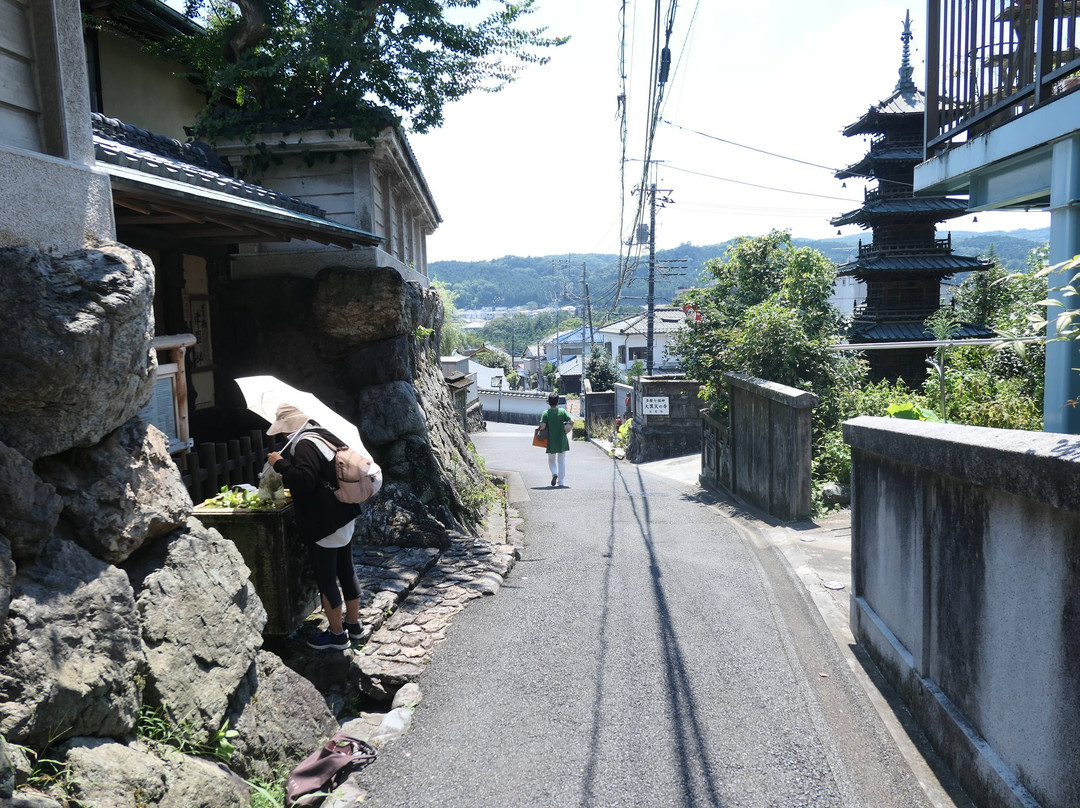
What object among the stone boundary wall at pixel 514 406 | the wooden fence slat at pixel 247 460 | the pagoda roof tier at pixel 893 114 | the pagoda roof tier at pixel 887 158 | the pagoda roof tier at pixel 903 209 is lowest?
the stone boundary wall at pixel 514 406

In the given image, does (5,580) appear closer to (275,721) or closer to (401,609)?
(275,721)

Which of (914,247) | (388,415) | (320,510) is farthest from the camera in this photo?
(914,247)

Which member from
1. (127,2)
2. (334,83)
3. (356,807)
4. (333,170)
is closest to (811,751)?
(356,807)

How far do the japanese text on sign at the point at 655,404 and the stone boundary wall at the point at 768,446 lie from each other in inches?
383

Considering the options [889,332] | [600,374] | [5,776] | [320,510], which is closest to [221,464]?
[320,510]

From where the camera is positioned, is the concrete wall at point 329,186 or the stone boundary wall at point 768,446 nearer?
the concrete wall at point 329,186

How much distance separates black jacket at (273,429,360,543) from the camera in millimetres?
4766

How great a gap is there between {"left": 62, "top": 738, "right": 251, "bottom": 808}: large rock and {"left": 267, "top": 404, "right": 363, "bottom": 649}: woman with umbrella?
166 centimetres

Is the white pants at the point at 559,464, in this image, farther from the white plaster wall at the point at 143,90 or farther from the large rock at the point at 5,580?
the large rock at the point at 5,580

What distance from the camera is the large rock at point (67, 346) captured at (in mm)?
3072

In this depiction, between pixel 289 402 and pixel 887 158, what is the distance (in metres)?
26.8

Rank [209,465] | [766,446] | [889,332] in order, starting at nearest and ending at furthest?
[209,465] < [766,446] < [889,332]

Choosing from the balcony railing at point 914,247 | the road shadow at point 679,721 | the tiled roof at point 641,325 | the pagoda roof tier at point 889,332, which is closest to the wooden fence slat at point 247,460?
the road shadow at point 679,721

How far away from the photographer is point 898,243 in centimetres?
2742
